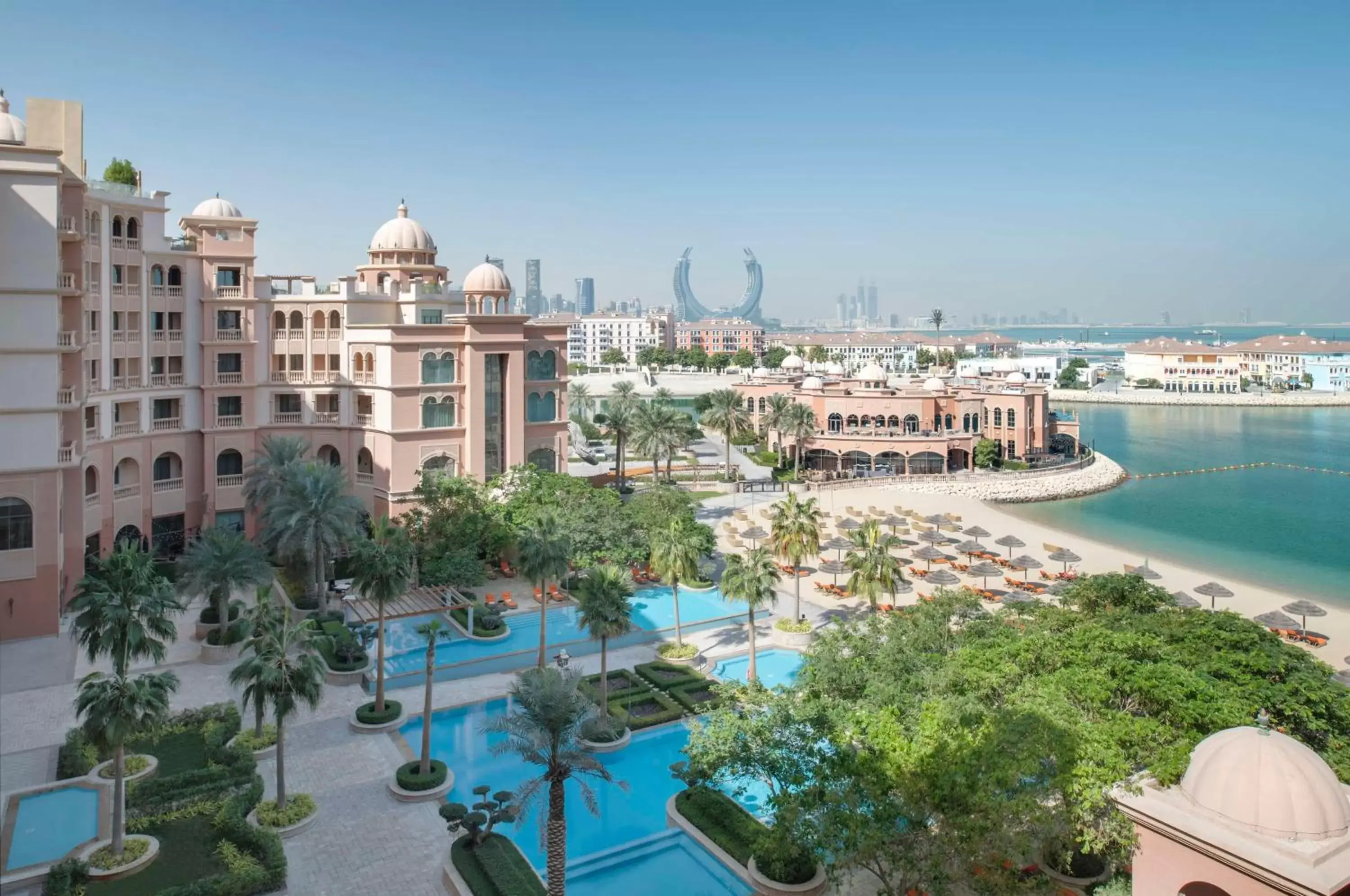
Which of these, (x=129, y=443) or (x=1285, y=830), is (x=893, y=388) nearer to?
(x=129, y=443)

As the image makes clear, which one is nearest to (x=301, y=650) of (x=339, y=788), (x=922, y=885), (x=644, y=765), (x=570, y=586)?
(x=339, y=788)

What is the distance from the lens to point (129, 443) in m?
40.5

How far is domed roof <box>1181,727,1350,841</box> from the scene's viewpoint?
36.2ft

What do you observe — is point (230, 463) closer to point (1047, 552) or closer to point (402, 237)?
point (402, 237)

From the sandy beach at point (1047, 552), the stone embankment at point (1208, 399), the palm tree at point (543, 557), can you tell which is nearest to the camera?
the palm tree at point (543, 557)

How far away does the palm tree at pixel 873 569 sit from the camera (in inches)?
1346

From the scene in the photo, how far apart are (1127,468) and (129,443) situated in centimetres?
8203

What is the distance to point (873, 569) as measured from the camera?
34156 mm

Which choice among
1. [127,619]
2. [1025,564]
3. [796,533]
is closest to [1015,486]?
[1025,564]

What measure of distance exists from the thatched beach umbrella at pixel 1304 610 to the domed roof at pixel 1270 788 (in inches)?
1161

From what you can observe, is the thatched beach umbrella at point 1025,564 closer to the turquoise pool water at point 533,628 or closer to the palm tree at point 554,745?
the turquoise pool water at point 533,628

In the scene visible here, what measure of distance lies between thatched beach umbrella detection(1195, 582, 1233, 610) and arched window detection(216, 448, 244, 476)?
45.5 meters

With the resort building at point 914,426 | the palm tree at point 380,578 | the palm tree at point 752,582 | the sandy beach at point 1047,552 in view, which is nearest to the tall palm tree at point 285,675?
the palm tree at point 380,578

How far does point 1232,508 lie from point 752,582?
55.4 metres
